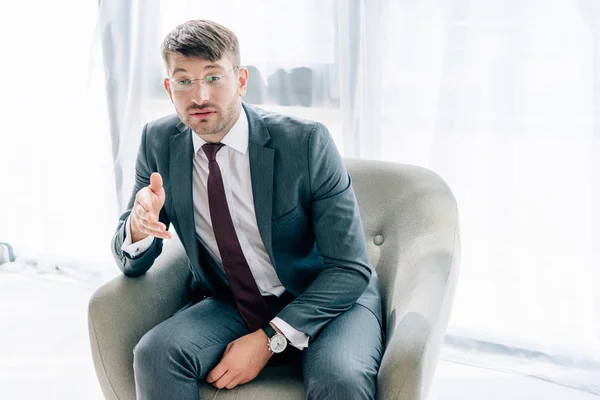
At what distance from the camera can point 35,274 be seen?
11.5 ft

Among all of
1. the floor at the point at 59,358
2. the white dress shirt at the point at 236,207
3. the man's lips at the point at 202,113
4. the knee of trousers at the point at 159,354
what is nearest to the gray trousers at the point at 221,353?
the knee of trousers at the point at 159,354

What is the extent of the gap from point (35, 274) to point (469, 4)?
2452mm

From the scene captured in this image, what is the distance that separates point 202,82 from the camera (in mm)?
1698

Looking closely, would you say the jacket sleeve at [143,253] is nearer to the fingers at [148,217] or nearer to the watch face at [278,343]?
the fingers at [148,217]

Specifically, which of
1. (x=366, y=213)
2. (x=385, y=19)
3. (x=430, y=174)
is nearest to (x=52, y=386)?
(x=366, y=213)

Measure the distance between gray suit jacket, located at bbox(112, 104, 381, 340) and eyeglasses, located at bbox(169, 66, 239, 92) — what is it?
0.15 metres

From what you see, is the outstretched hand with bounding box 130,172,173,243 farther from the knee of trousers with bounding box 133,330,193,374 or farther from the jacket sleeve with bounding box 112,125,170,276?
the knee of trousers with bounding box 133,330,193,374

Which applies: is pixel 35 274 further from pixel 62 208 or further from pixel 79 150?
pixel 79 150

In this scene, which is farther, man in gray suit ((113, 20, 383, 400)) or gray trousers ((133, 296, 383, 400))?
man in gray suit ((113, 20, 383, 400))

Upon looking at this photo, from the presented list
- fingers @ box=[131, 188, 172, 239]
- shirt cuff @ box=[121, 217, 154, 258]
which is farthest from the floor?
fingers @ box=[131, 188, 172, 239]

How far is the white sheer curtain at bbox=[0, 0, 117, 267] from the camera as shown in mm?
3119

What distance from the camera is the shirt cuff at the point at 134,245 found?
1.78m

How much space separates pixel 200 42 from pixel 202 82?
0.09 metres

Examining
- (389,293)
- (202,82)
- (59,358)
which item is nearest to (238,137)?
(202,82)
